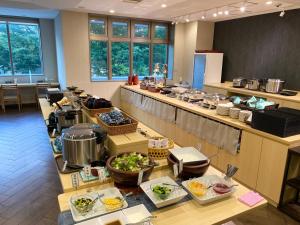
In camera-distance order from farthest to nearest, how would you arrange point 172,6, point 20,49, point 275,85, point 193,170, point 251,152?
point 20,49 → point 172,6 → point 275,85 → point 251,152 → point 193,170

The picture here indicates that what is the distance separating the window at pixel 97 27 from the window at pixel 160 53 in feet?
5.30

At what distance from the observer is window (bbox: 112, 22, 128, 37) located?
6.10m

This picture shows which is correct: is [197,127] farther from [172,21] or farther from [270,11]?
[172,21]

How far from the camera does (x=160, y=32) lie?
671 cm

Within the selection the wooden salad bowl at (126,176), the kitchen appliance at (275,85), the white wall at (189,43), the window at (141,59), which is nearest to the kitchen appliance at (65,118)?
the wooden salad bowl at (126,176)

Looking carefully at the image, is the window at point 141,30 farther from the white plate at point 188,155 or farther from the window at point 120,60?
the white plate at point 188,155

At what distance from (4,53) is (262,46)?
7.11 meters

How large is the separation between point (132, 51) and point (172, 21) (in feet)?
4.80

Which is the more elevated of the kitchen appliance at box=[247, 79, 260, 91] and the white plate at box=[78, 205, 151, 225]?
the kitchen appliance at box=[247, 79, 260, 91]

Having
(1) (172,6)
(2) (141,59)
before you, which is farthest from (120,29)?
(1) (172,6)

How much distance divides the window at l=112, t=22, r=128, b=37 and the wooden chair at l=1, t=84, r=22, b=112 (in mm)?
3243

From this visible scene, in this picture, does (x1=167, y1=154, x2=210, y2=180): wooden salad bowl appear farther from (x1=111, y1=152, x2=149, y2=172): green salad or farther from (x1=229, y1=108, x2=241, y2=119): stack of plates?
(x1=229, y1=108, x2=241, y2=119): stack of plates

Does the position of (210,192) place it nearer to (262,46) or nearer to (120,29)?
(262,46)

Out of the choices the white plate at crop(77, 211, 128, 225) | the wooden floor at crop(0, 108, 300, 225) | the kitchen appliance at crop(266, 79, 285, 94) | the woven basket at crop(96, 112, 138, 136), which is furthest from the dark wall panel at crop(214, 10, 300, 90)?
the white plate at crop(77, 211, 128, 225)
